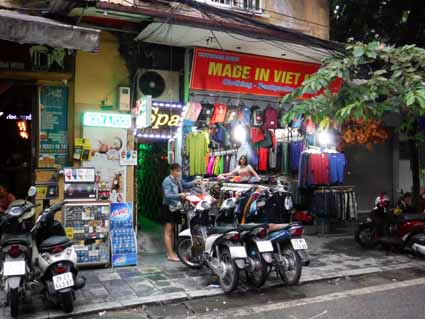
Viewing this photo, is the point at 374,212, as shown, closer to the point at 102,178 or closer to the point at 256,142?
the point at 256,142

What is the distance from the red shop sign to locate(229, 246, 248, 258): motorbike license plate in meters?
3.94

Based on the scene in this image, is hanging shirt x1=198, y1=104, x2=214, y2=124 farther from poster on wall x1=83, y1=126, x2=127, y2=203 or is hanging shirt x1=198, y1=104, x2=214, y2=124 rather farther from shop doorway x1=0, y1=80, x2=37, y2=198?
shop doorway x1=0, y1=80, x2=37, y2=198

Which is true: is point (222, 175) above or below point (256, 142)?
below

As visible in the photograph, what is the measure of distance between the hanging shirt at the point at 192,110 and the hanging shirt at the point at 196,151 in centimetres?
46

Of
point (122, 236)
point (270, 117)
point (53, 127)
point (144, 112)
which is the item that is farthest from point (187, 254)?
point (270, 117)

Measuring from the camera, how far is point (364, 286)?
22.9ft

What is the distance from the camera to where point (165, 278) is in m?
7.08

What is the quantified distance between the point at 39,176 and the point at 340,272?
558 centimetres

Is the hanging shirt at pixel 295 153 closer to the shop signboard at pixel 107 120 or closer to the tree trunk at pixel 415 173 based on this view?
the tree trunk at pixel 415 173

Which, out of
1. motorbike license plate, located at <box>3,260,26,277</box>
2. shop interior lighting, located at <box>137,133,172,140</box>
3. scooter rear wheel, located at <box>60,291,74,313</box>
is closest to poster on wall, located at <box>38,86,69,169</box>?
shop interior lighting, located at <box>137,133,172,140</box>

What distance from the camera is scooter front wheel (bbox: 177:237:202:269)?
7586 millimetres

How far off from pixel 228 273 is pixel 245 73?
4895 mm

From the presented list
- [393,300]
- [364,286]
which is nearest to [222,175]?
[364,286]

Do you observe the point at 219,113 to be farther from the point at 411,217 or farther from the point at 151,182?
the point at 411,217
